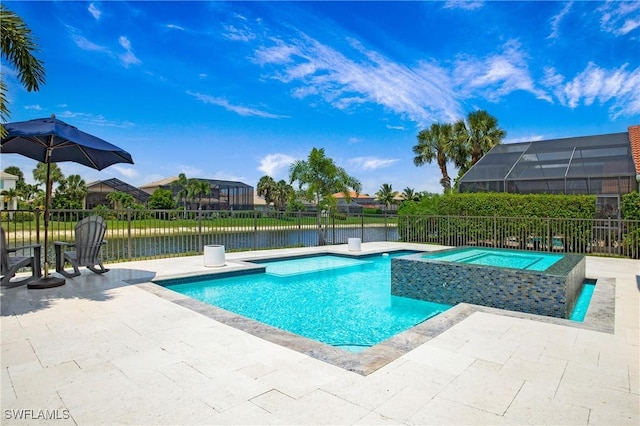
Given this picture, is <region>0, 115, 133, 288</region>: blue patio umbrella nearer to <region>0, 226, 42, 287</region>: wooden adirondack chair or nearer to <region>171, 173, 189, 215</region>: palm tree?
<region>0, 226, 42, 287</region>: wooden adirondack chair

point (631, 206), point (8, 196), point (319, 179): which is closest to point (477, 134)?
point (631, 206)

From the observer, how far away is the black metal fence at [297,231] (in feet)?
28.9

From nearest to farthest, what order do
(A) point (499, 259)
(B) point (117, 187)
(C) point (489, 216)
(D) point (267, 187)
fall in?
(A) point (499, 259)
(C) point (489, 216)
(B) point (117, 187)
(D) point (267, 187)

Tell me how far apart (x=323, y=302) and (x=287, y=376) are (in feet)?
11.9

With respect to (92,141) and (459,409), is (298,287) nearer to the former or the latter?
(92,141)

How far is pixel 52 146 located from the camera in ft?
19.4

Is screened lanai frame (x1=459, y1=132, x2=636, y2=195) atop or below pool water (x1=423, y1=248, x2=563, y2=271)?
atop

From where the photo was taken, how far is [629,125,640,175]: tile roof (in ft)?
38.7

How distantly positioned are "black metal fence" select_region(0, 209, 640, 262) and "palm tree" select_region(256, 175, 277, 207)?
41.4m

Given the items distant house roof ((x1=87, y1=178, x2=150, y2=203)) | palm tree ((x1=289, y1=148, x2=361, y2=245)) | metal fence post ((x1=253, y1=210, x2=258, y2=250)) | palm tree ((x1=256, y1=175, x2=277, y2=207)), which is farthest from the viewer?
palm tree ((x1=256, y1=175, x2=277, y2=207))

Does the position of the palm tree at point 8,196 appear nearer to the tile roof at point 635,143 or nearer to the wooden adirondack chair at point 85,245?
the wooden adirondack chair at point 85,245

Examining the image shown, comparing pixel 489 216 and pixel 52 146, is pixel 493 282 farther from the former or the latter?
pixel 489 216

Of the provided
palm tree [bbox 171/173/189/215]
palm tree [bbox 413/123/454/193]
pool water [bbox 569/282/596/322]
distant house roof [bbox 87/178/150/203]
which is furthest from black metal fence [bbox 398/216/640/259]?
distant house roof [bbox 87/178/150/203]

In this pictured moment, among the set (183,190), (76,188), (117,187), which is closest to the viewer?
(76,188)
